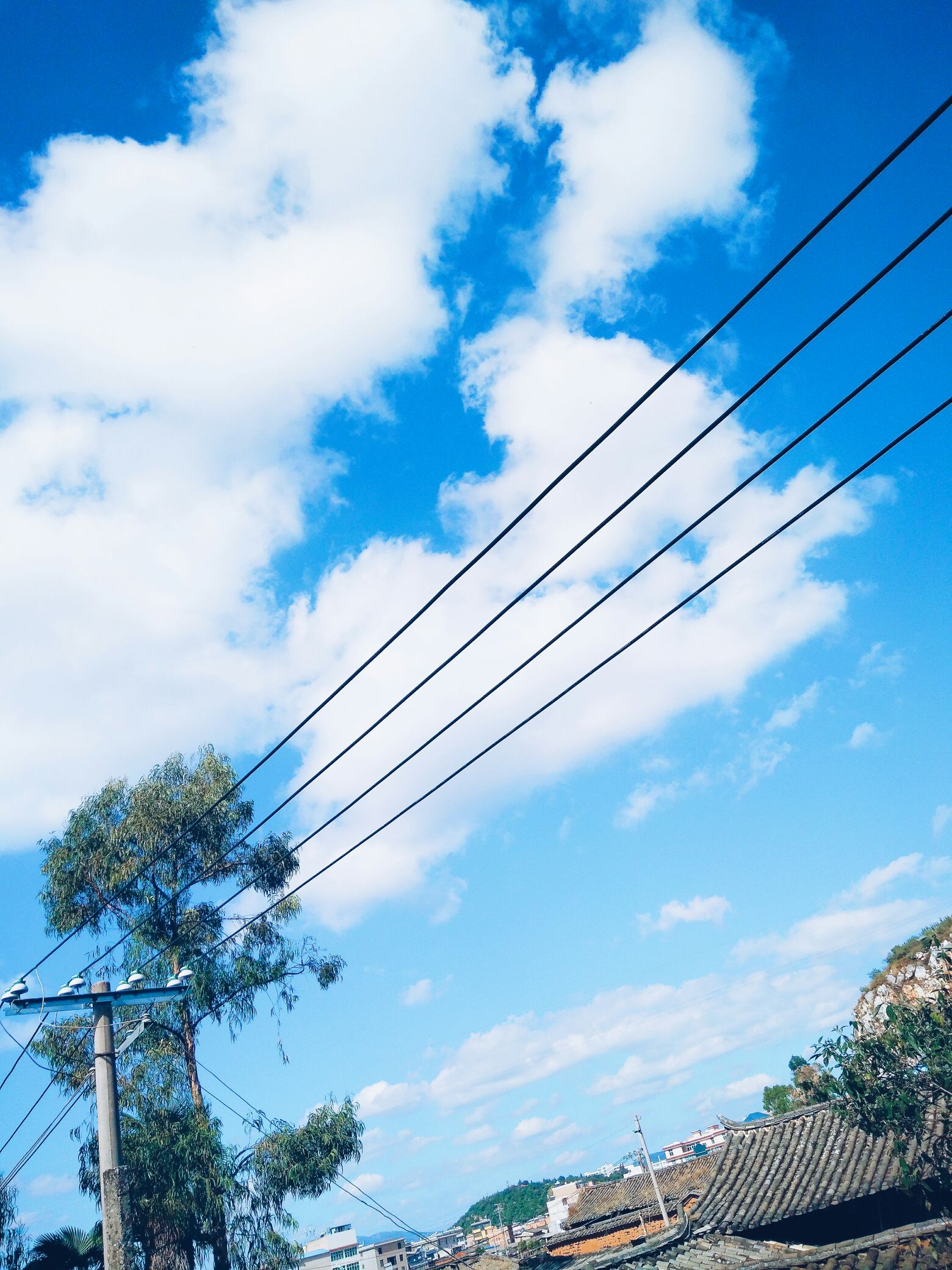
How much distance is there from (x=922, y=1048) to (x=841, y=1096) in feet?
8.78

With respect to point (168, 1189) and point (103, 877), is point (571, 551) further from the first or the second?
point (103, 877)

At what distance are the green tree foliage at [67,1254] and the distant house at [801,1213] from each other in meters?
10.8

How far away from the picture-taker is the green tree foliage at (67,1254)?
17531 mm

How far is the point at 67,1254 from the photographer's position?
698 inches

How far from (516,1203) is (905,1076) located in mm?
193931

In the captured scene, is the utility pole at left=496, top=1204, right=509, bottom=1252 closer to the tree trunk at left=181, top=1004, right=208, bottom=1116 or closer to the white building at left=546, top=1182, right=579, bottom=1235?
the white building at left=546, top=1182, right=579, bottom=1235

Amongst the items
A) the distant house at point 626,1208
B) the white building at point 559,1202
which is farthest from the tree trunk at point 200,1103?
the white building at point 559,1202

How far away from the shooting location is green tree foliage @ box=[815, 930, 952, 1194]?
58.0ft

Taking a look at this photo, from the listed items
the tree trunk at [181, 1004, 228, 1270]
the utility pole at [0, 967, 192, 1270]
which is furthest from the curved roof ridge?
the utility pole at [0, 967, 192, 1270]

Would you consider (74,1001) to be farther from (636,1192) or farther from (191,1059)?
(636,1192)

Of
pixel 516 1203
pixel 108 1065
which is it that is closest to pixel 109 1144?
pixel 108 1065

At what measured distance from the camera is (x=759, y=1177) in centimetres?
2423

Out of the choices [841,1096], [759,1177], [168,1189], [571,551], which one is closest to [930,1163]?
[841,1096]

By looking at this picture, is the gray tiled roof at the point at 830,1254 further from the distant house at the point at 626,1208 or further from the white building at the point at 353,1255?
the white building at the point at 353,1255
